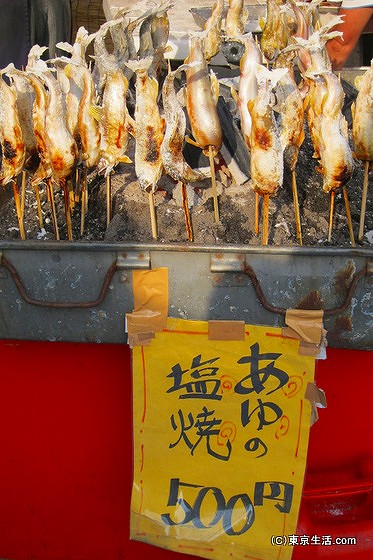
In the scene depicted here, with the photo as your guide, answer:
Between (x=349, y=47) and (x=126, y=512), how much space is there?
4.36 meters

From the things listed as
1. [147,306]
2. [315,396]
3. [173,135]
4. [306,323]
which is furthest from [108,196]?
[315,396]

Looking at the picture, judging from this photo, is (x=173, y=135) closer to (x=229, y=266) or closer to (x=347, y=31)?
(x=229, y=266)

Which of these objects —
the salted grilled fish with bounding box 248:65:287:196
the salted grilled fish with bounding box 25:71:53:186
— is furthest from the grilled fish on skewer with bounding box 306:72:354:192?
the salted grilled fish with bounding box 25:71:53:186

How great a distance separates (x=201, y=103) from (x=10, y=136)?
91 cm

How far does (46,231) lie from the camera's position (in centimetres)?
288

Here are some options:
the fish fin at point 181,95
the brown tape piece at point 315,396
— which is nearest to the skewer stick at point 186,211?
the fish fin at point 181,95

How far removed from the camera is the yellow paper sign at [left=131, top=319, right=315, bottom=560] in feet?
7.01

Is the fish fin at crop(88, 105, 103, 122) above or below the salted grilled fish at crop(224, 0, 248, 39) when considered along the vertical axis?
below

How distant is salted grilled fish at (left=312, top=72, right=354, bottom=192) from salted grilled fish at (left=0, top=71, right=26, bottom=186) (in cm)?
142

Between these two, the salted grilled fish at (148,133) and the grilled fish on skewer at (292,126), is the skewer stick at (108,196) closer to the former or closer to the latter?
the salted grilled fish at (148,133)

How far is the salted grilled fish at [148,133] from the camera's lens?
7.80ft

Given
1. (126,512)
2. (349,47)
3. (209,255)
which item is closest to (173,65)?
(349,47)

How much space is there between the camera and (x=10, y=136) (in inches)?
96.4

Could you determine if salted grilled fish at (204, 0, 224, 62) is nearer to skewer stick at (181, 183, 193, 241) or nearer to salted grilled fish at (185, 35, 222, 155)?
salted grilled fish at (185, 35, 222, 155)
